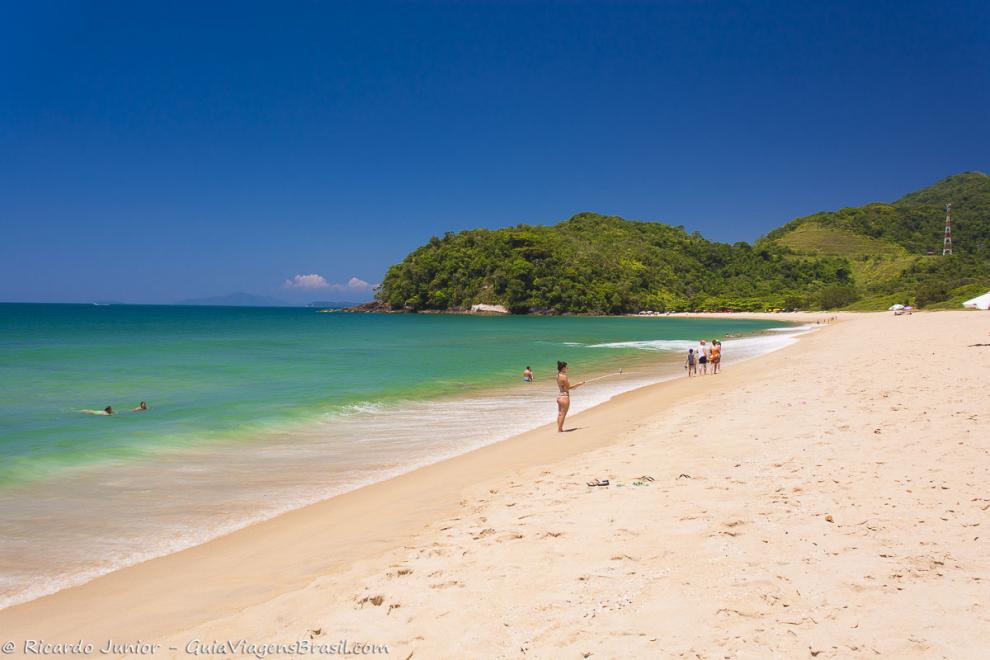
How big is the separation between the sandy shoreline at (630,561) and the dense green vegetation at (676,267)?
109 meters

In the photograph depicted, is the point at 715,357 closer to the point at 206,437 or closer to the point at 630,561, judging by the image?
the point at 206,437

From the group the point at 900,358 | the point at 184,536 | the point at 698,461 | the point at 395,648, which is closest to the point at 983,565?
the point at 698,461

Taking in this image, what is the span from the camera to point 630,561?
4402mm

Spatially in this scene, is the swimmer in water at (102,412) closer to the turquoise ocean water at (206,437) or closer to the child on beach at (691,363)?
the turquoise ocean water at (206,437)

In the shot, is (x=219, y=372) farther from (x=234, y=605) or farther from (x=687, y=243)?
(x=687, y=243)

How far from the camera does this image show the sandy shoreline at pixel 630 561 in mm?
3443

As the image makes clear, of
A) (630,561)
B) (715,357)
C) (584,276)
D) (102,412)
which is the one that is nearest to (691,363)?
(715,357)

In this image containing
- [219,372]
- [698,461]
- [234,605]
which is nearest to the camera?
[234,605]

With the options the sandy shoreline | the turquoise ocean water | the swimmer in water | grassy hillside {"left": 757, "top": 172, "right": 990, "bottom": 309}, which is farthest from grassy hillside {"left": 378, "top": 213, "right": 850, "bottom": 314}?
the sandy shoreline

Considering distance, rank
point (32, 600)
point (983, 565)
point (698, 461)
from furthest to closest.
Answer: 1. point (698, 461)
2. point (32, 600)
3. point (983, 565)

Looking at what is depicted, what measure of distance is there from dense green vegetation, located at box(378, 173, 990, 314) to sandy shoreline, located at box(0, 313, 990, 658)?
108606 millimetres

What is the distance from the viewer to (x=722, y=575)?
159 inches

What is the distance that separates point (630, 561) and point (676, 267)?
554 feet

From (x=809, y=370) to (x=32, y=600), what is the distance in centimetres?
1828
